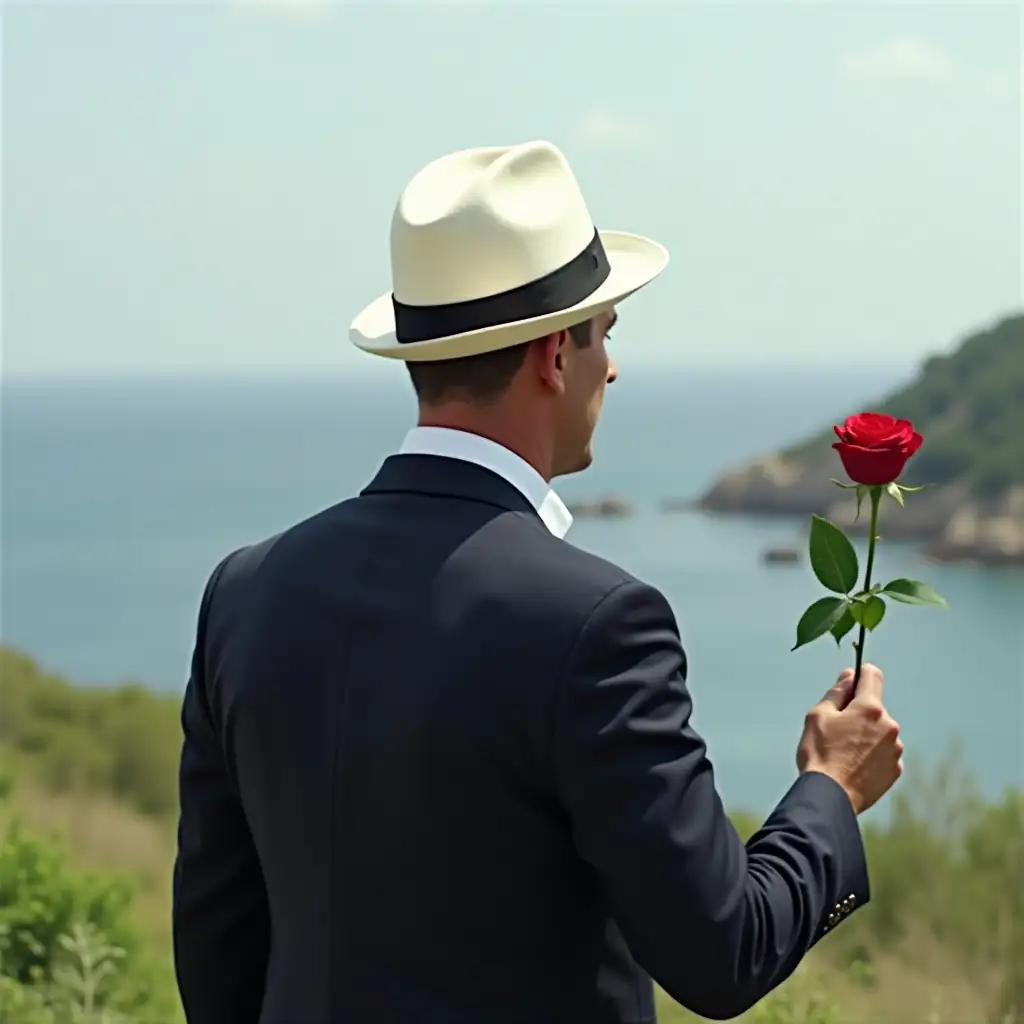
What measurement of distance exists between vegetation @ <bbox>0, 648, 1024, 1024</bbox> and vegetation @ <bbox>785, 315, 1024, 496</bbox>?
36.0 m

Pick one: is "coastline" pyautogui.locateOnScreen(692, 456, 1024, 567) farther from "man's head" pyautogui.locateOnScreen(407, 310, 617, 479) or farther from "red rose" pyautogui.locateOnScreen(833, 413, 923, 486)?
"man's head" pyautogui.locateOnScreen(407, 310, 617, 479)

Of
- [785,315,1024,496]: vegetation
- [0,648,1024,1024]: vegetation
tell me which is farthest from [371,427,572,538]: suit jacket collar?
[785,315,1024,496]: vegetation

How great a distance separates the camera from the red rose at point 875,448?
185 centimetres

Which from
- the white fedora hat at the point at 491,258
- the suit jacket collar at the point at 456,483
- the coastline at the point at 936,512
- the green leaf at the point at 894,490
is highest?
the white fedora hat at the point at 491,258

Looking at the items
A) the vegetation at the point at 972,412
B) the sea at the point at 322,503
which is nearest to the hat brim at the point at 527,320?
the sea at the point at 322,503

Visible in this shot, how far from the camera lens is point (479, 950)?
1.66 metres

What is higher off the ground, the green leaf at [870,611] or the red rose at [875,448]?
the red rose at [875,448]

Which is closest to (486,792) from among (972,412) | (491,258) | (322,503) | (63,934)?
(491,258)

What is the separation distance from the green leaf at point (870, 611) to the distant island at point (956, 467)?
142 feet

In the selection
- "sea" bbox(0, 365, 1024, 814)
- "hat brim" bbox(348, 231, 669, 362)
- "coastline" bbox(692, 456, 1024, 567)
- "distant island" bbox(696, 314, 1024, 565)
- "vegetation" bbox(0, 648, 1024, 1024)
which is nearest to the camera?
"hat brim" bbox(348, 231, 669, 362)

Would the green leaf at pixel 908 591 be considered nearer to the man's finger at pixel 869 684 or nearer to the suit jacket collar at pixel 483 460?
the man's finger at pixel 869 684

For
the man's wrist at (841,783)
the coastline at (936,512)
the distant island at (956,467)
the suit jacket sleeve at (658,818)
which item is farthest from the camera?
the distant island at (956,467)

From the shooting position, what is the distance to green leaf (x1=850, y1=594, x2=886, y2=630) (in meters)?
1.88

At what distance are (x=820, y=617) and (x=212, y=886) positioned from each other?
0.72 meters
